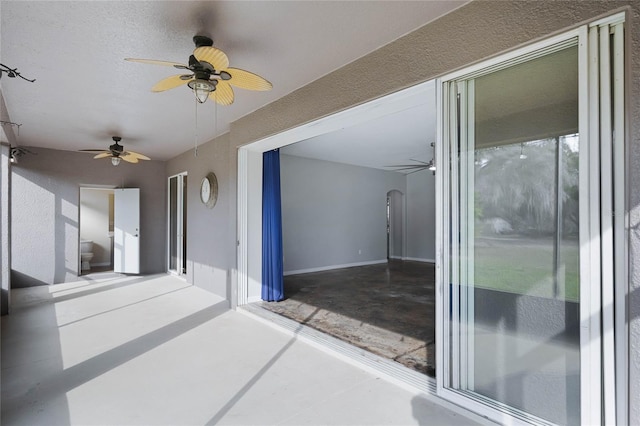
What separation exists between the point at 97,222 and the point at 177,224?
325 centimetres

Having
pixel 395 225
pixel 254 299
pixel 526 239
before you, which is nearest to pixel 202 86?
pixel 526 239

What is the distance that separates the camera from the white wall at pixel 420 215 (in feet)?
30.4

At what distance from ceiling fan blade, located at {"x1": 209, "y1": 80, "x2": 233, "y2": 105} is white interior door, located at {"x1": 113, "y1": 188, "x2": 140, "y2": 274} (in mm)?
5250

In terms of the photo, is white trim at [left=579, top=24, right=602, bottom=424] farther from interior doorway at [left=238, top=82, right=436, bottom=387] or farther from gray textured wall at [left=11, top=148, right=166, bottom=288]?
gray textured wall at [left=11, top=148, right=166, bottom=288]

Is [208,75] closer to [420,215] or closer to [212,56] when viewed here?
[212,56]

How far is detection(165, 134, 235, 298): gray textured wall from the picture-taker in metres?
5.07

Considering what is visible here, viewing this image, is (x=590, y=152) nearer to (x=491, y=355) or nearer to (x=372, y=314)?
(x=491, y=355)

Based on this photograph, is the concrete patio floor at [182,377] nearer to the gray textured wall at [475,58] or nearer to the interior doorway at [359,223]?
the interior doorway at [359,223]

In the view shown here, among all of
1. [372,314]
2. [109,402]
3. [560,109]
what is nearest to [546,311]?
[560,109]

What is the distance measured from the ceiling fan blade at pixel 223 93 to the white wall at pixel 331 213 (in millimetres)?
4379

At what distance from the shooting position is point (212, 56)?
2.09 m

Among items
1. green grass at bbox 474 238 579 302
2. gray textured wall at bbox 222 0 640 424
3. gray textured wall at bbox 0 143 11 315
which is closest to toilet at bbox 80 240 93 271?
gray textured wall at bbox 0 143 11 315

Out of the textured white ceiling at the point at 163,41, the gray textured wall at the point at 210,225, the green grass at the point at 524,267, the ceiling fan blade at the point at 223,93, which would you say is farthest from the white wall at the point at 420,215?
the ceiling fan blade at the point at 223,93

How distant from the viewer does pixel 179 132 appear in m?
5.21
